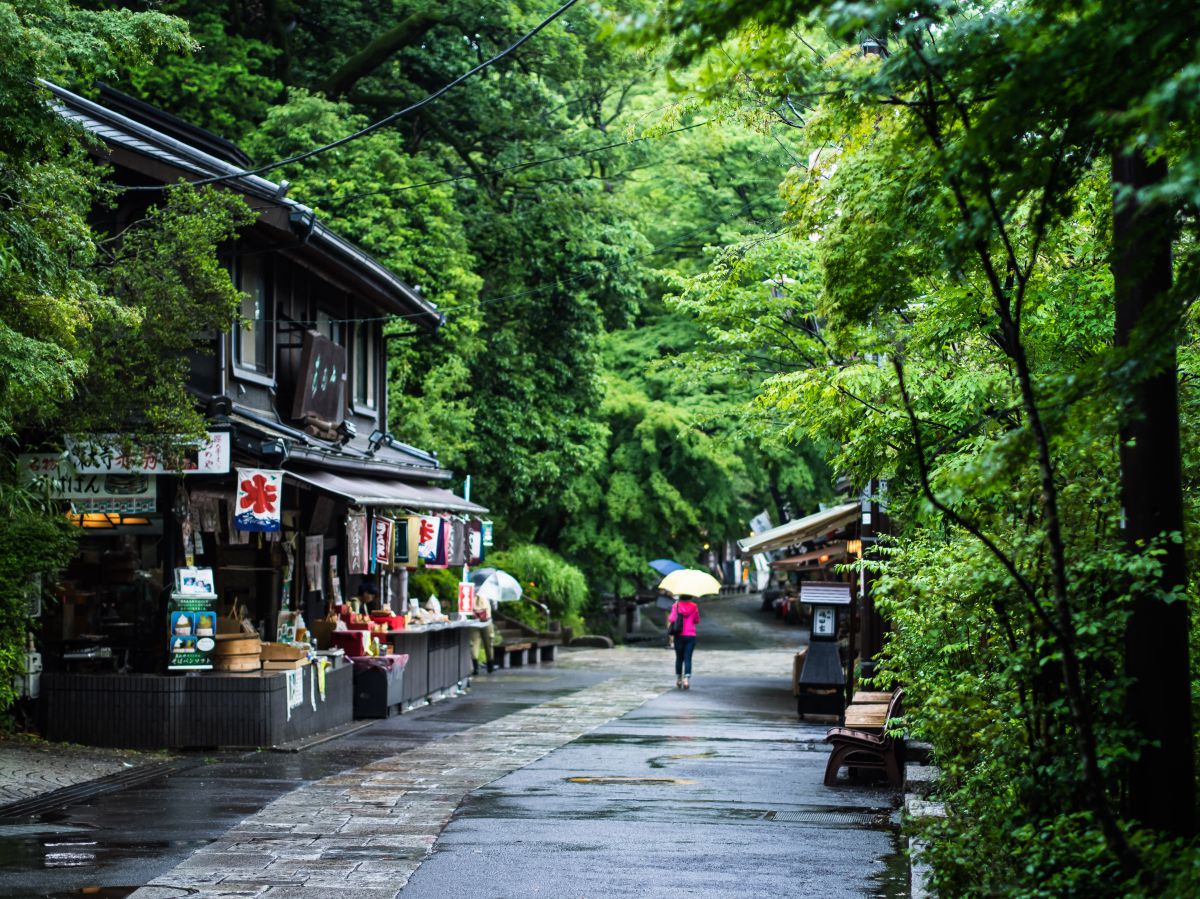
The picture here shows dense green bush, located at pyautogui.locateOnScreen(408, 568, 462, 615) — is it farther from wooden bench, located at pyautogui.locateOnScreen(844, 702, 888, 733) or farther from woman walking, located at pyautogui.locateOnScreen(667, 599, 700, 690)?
wooden bench, located at pyautogui.locateOnScreen(844, 702, 888, 733)

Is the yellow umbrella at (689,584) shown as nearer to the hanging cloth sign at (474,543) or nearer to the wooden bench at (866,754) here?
the hanging cloth sign at (474,543)

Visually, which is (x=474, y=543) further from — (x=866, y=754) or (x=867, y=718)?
(x=866, y=754)

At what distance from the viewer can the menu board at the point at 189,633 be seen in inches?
663

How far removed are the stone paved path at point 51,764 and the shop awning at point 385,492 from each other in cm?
384

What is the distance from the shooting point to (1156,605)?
6.59 m

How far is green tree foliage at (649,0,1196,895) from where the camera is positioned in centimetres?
546

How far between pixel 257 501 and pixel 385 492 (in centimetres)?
472

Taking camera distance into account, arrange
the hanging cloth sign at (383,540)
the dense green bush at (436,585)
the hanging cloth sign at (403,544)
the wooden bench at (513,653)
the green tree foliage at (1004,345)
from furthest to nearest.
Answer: the wooden bench at (513,653), the dense green bush at (436,585), the hanging cloth sign at (403,544), the hanging cloth sign at (383,540), the green tree foliage at (1004,345)

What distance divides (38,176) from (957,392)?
7915 mm

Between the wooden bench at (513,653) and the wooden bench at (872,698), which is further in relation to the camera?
the wooden bench at (513,653)

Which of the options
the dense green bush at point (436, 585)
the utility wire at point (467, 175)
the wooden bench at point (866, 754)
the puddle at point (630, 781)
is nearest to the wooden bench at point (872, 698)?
the wooden bench at point (866, 754)

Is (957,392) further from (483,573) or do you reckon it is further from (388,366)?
(483,573)

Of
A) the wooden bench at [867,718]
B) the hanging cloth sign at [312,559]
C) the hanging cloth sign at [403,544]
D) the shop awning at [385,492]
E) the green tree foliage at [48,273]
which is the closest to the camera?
the green tree foliage at [48,273]

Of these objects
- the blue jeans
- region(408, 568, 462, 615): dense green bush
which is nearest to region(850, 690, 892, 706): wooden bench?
the blue jeans
